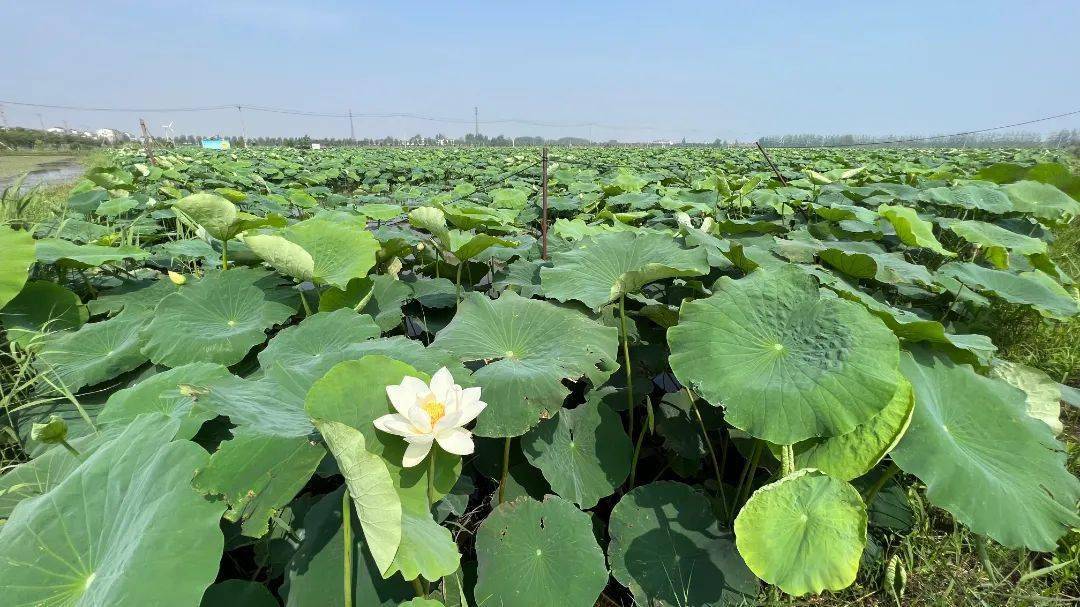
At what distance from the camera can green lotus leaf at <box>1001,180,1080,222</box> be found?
298cm

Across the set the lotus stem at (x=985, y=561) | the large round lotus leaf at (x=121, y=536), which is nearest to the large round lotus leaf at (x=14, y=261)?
the large round lotus leaf at (x=121, y=536)

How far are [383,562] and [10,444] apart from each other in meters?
1.55

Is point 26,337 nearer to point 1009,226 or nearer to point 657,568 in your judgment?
point 657,568

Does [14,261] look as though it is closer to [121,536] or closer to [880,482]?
[121,536]

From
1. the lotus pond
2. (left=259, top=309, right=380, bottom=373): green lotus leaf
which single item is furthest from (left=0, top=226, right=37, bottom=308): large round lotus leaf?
(left=259, top=309, right=380, bottom=373): green lotus leaf

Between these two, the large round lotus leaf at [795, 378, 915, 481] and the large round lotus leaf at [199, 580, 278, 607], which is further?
the large round lotus leaf at [795, 378, 915, 481]

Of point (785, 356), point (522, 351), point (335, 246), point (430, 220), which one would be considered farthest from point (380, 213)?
point (785, 356)

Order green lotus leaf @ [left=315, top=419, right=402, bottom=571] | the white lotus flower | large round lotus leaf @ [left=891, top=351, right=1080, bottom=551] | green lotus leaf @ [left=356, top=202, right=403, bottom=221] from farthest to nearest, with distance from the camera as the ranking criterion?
green lotus leaf @ [left=356, top=202, right=403, bottom=221] → large round lotus leaf @ [left=891, top=351, right=1080, bottom=551] → the white lotus flower → green lotus leaf @ [left=315, top=419, right=402, bottom=571]

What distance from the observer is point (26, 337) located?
165cm

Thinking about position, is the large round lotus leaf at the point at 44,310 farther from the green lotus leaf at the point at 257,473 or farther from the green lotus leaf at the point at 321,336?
the green lotus leaf at the point at 257,473

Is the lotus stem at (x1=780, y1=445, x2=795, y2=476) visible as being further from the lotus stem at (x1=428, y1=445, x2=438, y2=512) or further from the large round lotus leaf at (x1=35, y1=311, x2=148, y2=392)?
the large round lotus leaf at (x1=35, y1=311, x2=148, y2=392)

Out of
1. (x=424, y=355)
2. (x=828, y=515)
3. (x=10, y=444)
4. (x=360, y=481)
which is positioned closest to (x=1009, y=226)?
(x=828, y=515)

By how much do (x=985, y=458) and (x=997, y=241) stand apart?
1.66 m

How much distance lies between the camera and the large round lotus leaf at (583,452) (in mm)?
1336
